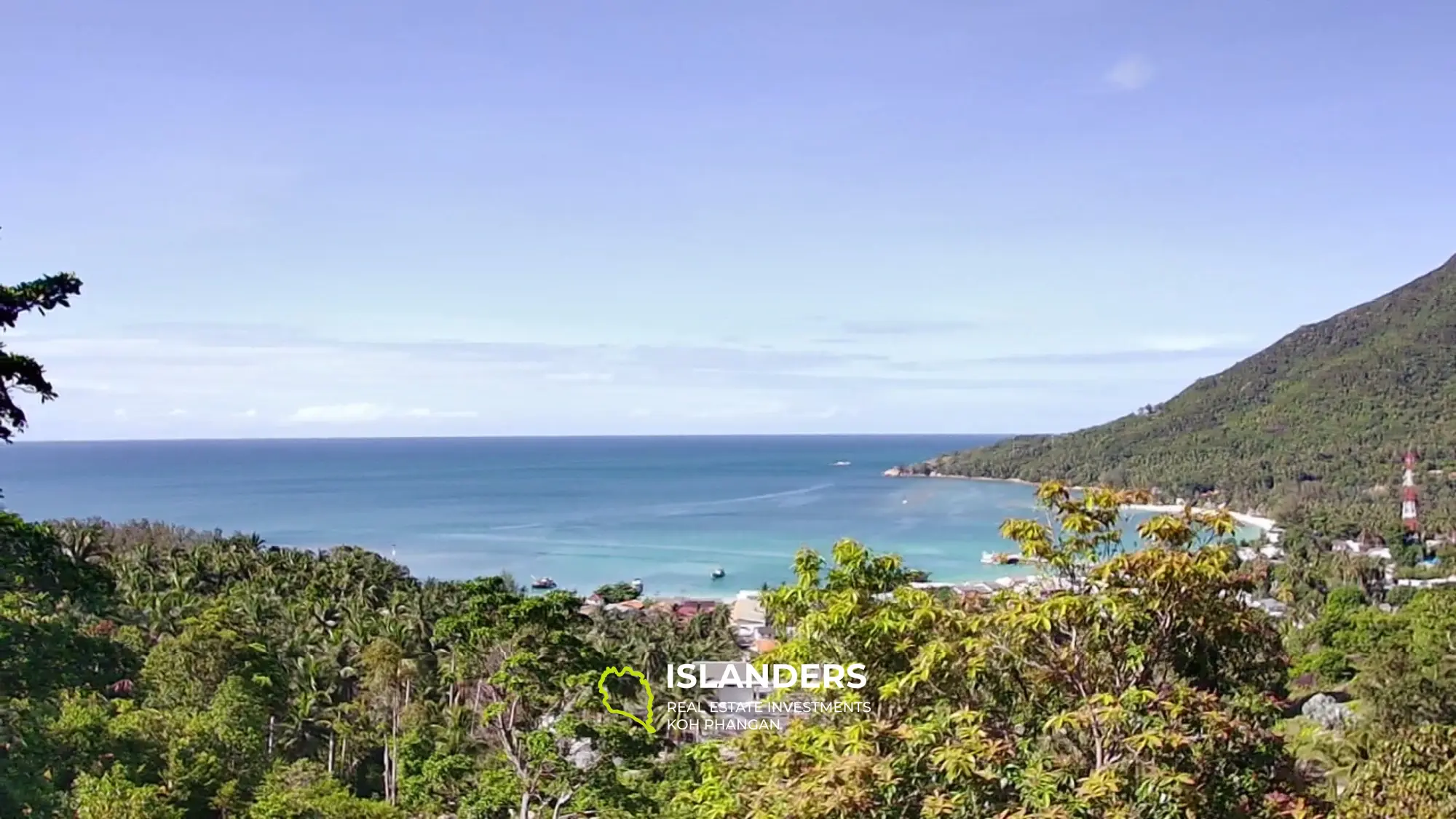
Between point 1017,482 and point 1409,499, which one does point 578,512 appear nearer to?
point 1409,499

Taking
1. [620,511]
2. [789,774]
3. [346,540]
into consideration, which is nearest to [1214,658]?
[789,774]

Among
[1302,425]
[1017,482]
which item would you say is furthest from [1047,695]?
[1017,482]

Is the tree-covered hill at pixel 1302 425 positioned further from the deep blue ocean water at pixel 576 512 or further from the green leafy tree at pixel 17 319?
the green leafy tree at pixel 17 319

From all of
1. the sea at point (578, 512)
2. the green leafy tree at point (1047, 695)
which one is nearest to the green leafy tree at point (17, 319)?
the green leafy tree at point (1047, 695)

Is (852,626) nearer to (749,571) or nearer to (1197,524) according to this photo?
(1197,524)

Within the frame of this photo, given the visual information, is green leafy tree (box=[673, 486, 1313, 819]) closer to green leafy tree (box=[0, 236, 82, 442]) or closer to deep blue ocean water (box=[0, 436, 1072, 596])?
green leafy tree (box=[0, 236, 82, 442])

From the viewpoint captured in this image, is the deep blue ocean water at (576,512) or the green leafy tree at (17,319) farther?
the deep blue ocean water at (576,512)
